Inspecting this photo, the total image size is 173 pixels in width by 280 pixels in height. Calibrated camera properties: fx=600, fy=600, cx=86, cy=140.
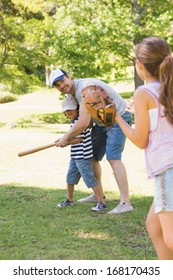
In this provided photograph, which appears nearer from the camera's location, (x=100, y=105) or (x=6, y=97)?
(x=100, y=105)

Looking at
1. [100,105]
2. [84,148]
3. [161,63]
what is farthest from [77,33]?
[161,63]

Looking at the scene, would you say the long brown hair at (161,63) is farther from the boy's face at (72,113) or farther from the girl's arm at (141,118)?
the boy's face at (72,113)

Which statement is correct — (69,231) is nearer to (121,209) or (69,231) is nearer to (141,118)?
(121,209)

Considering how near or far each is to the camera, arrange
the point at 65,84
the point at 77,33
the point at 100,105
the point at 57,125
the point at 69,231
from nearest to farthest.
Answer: the point at 100,105 → the point at 69,231 → the point at 65,84 → the point at 77,33 → the point at 57,125

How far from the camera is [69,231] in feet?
17.8

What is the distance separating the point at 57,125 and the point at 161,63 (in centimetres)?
1877

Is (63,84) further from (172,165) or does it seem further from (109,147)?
(172,165)

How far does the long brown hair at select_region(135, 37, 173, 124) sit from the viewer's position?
339 cm

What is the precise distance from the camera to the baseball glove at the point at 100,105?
12.3 ft

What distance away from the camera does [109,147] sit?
20.5ft

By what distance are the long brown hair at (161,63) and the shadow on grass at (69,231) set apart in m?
1.64

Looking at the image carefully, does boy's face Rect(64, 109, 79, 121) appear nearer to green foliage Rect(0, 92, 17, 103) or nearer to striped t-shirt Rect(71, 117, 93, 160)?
striped t-shirt Rect(71, 117, 93, 160)

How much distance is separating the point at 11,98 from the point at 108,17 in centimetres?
1438

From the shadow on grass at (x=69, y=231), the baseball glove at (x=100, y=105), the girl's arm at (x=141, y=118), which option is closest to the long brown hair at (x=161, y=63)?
the girl's arm at (x=141, y=118)
